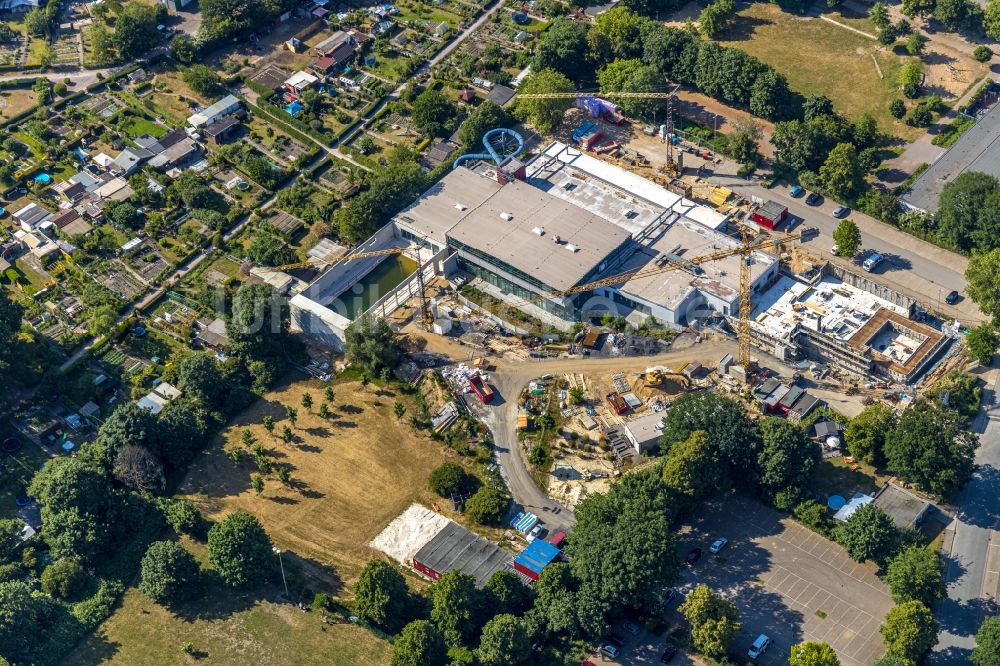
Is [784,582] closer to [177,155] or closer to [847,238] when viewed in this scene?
[847,238]

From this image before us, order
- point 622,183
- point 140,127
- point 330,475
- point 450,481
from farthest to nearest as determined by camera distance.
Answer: point 140,127 < point 622,183 < point 330,475 < point 450,481

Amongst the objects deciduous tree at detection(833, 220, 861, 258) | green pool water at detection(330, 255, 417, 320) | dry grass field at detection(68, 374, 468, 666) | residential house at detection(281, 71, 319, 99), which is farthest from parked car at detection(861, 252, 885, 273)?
residential house at detection(281, 71, 319, 99)

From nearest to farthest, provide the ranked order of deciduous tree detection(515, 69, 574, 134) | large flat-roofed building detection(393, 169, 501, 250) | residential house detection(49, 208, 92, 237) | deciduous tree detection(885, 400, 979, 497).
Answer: deciduous tree detection(885, 400, 979, 497), large flat-roofed building detection(393, 169, 501, 250), residential house detection(49, 208, 92, 237), deciduous tree detection(515, 69, 574, 134)

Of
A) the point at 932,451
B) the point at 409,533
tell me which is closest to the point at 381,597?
the point at 409,533

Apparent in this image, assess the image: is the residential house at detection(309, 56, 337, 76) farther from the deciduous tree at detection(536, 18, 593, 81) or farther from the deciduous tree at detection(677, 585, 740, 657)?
the deciduous tree at detection(677, 585, 740, 657)

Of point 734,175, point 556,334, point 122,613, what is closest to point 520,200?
point 556,334

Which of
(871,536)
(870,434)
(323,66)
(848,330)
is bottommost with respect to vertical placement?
(871,536)

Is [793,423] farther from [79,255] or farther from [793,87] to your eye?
[79,255]

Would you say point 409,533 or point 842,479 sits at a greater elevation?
point 842,479
